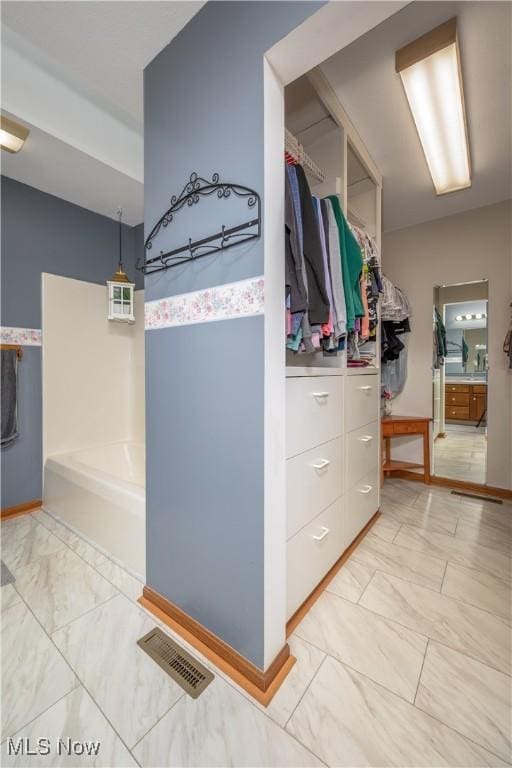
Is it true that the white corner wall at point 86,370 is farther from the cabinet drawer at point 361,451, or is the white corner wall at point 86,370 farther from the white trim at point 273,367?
the white trim at point 273,367

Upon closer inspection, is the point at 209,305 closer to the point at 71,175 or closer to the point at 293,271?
the point at 293,271

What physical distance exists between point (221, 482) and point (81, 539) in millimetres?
1448

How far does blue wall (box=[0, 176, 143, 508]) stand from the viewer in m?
2.23

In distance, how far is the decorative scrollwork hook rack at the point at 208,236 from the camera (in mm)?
1021

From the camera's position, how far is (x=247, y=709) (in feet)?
3.22

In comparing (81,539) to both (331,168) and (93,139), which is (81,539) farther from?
(331,168)

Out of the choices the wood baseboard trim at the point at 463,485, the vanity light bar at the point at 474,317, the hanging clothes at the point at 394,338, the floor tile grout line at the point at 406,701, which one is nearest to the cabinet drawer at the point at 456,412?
the hanging clothes at the point at 394,338

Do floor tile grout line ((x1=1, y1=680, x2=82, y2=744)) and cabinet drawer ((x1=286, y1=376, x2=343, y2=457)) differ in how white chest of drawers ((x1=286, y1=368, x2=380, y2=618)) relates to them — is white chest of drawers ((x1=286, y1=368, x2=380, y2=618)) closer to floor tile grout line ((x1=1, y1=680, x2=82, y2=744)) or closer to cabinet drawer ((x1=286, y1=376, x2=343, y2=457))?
cabinet drawer ((x1=286, y1=376, x2=343, y2=457))

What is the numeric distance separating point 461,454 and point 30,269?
400 centimetres

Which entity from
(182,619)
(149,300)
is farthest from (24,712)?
(149,300)

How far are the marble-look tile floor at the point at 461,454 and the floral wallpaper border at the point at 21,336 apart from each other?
3642 mm

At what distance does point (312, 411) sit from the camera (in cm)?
135

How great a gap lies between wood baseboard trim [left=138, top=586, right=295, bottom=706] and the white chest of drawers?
21 cm

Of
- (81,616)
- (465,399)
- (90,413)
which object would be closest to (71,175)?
(90,413)
